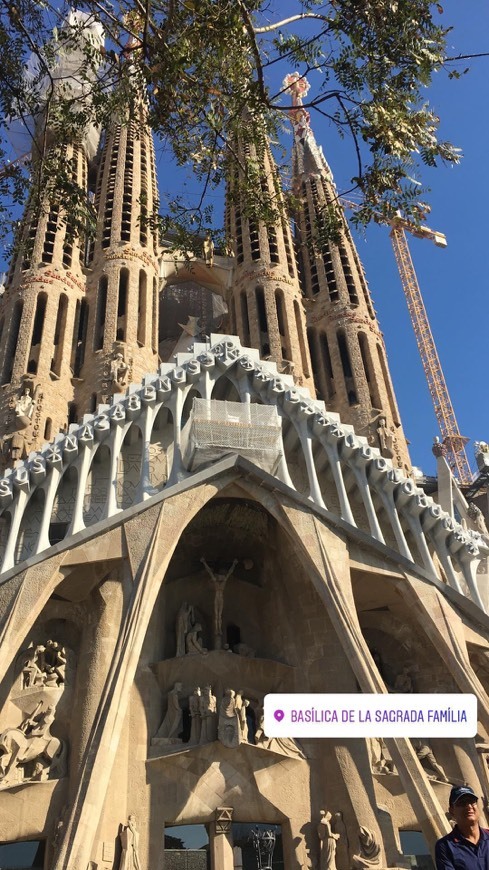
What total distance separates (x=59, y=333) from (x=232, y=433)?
27.8 ft

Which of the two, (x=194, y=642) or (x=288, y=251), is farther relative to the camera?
(x=288, y=251)

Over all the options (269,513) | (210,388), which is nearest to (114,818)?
(269,513)

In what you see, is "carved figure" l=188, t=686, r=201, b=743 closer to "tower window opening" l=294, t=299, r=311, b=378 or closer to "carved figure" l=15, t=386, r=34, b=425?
"carved figure" l=15, t=386, r=34, b=425

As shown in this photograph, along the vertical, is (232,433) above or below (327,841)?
above

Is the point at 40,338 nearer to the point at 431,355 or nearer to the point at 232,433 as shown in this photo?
the point at 232,433

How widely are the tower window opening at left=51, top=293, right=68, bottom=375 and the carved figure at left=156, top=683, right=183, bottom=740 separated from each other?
9626 mm

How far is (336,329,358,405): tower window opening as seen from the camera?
21312 mm

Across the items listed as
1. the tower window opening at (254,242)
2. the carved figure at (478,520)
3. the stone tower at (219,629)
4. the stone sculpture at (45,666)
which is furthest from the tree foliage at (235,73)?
the tower window opening at (254,242)

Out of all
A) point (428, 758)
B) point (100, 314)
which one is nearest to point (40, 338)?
point (100, 314)

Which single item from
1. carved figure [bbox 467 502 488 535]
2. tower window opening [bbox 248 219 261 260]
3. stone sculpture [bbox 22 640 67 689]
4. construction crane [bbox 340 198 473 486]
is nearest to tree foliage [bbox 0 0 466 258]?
stone sculpture [bbox 22 640 67 689]

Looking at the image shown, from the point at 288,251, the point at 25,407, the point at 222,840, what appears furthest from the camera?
the point at 288,251

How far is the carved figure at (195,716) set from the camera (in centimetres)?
1276

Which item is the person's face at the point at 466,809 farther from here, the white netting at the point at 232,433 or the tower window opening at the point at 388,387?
the tower window opening at the point at 388,387

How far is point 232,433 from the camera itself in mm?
13992
